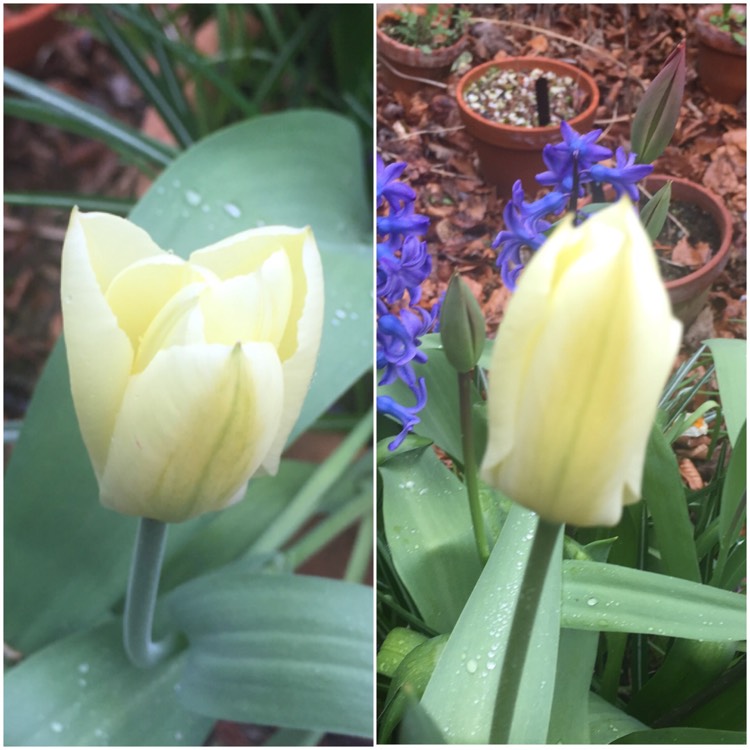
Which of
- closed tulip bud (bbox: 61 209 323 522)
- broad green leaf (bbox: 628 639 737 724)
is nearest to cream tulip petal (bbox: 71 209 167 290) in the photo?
closed tulip bud (bbox: 61 209 323 522)

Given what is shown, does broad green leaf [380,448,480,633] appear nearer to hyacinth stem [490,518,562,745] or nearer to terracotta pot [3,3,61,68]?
hyacinth stem [490,518,562,745]

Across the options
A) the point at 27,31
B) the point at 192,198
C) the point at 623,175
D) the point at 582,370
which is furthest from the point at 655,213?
the point at 27,31

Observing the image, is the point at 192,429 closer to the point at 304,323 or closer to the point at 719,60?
the point at 304,323

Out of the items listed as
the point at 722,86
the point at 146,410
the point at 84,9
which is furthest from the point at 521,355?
the point at 84,9

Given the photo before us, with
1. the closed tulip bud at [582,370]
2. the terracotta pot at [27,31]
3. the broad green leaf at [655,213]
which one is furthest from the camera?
the terracotta pot at [27,31]

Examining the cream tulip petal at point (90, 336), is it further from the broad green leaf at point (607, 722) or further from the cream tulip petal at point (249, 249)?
the broad green leaf at point (607, 722)

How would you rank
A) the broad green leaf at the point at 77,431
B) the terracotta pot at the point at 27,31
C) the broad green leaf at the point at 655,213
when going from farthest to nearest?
1. the terracotta pot at the point at 27,31
2. the broad green leaf at the point at 77,431
3. the broad green leaf at the point at 655,213

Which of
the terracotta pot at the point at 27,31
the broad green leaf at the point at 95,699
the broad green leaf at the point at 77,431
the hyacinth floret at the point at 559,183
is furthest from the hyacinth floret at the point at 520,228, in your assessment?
the terracotta pot at the point at 27,31
